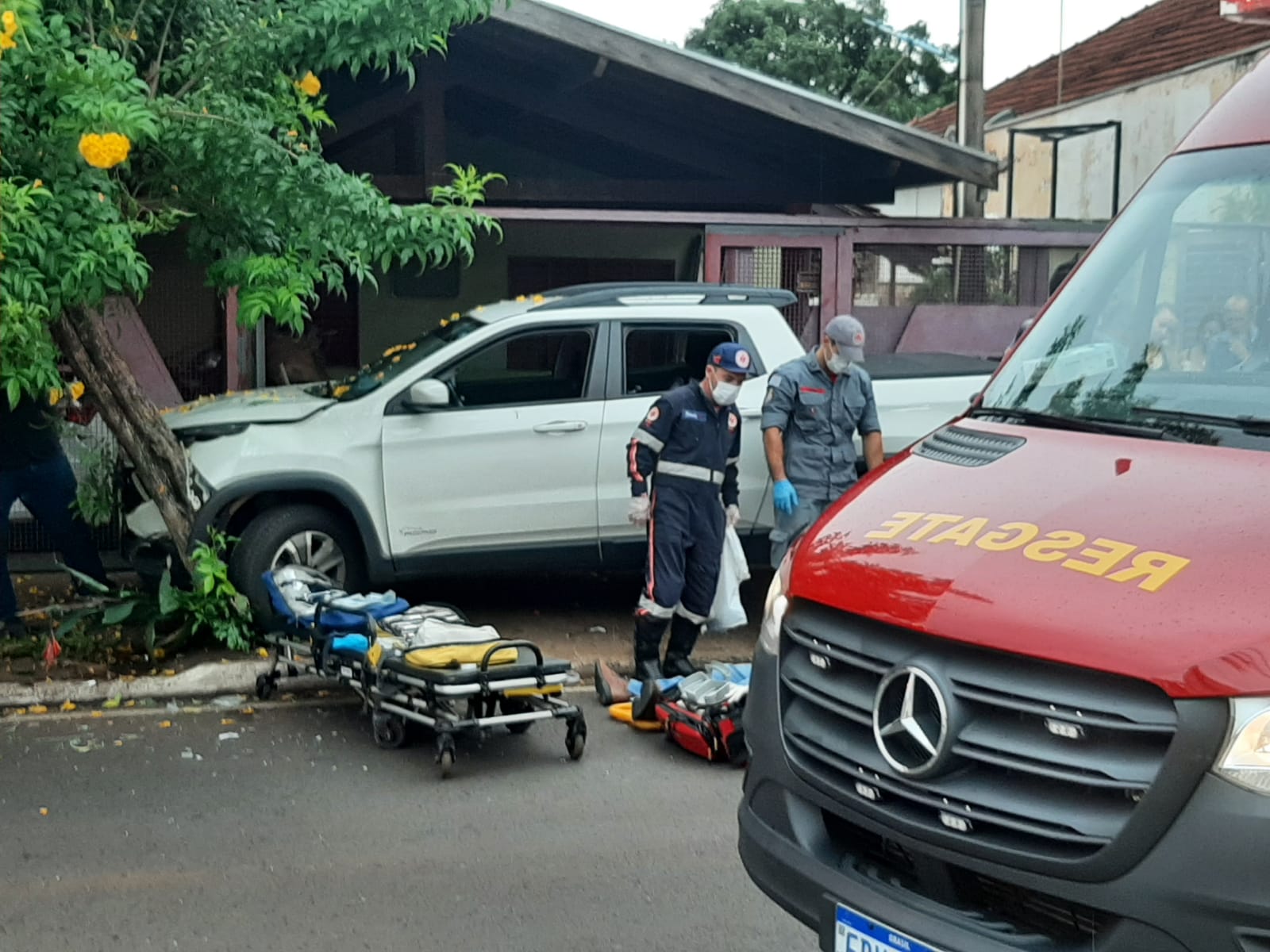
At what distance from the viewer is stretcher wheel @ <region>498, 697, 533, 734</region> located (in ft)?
20.3

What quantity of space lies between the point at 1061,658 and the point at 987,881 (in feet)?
1.70

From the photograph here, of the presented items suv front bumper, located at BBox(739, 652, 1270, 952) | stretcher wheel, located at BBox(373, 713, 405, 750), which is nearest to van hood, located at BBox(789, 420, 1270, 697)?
suv front bumper, located at BBox(739, 652, 1270, 952)

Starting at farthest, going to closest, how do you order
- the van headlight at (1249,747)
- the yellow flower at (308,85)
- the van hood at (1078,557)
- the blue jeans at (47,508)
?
the blue jeans at (47,508) < the yellow flower at (308,85) < the van hood at (1078,557) < the van headlight at (1249,747)

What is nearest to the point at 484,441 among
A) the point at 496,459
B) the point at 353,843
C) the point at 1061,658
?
the point at 496,459

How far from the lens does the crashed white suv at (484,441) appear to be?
7.65m

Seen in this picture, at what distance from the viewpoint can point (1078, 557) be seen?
281 centimetres

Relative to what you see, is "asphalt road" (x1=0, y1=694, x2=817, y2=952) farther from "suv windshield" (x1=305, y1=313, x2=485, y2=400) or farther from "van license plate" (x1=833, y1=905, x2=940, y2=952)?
"suv windshield" (x1=305, y1=313, x2=485, y2=400)

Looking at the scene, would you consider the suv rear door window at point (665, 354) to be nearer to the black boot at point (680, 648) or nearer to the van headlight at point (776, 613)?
the black boot at point (680, 648)

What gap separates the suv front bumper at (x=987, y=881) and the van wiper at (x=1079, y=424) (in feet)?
3.00

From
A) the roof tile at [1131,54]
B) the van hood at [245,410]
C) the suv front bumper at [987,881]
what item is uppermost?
the roof tile at [1131,54]

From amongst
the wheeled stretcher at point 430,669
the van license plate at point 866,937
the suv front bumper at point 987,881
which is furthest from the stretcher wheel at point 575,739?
the van license plate at point 866,937

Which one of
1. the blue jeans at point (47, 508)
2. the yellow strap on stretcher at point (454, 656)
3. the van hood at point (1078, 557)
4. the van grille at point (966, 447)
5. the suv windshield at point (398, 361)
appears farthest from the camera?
the suv windshield at point (398, 361)

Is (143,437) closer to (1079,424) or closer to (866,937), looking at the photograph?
(1079,424)

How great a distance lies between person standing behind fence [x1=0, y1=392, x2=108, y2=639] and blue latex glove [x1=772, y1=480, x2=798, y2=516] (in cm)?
385
